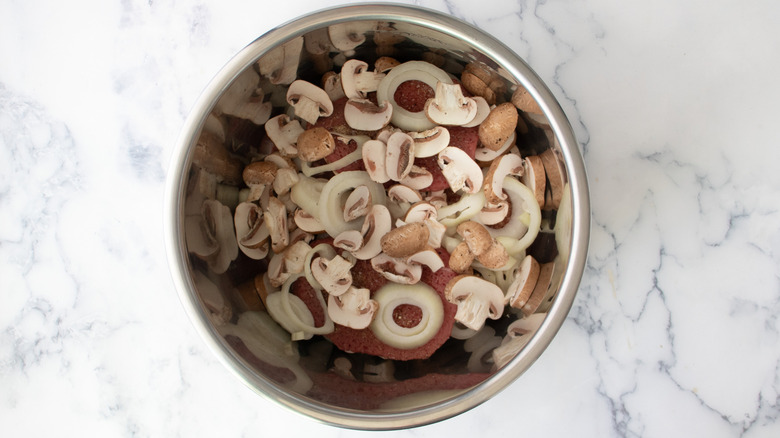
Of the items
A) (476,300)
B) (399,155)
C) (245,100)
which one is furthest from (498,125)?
(245,100)

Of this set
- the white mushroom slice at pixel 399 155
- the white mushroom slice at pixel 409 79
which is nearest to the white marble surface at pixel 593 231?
the white mushroom slice at pixel 409 79

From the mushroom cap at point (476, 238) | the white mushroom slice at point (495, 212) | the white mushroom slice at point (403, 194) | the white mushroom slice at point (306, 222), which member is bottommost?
the mushroom cap at point (476, 238)

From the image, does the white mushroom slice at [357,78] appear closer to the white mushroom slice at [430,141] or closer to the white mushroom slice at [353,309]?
the white mushroom slice at [430,141]

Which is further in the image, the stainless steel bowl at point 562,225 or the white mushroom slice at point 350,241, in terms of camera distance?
the white mushroom slice at point 350,241

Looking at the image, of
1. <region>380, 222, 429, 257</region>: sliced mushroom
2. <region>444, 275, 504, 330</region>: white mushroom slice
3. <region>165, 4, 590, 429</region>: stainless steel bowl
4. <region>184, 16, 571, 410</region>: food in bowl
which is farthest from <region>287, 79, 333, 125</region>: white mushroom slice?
<region>444, 275, 504, 330</region>: white mushroom slice

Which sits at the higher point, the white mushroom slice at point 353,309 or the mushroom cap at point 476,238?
the mushroom cap at point 476,238
